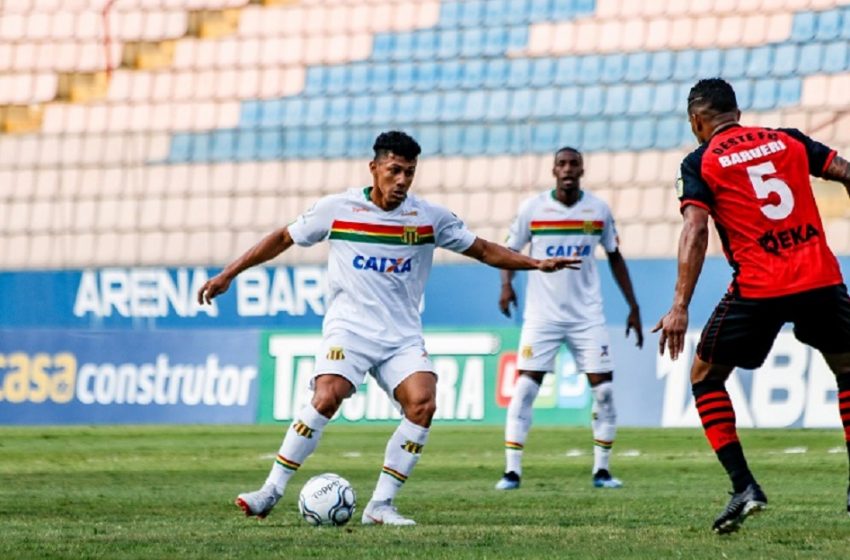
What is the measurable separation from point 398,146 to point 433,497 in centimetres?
263

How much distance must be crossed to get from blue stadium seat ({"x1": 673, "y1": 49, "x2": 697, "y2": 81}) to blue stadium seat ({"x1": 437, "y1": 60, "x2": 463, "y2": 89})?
2.52 m

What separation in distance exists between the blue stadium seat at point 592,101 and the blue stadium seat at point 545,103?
1.02 feet

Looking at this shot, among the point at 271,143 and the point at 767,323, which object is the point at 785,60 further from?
the point at 767,323

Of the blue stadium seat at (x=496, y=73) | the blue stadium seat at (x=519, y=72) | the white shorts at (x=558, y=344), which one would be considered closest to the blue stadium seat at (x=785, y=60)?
the blue stadium seat at (x=519, y=72)

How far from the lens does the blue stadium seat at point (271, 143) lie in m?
21.1

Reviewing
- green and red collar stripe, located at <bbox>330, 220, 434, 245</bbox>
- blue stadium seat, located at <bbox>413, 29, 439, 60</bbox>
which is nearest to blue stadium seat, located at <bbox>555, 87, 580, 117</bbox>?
blue stadium seat, located at <bbox>413, 29, 439, 60</bbox>

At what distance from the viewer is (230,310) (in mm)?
18656

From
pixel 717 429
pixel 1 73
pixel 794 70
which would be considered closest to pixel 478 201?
pixel 794 70

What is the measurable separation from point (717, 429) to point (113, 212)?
14744 millimetres

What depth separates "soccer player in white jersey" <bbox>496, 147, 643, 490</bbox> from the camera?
455 inches

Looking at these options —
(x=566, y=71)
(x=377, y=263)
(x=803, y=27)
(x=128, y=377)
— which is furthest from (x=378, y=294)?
(x=566, y=71)

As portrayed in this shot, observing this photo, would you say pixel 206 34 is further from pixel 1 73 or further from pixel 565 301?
pixel 565 301

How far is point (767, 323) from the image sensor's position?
23.8ft

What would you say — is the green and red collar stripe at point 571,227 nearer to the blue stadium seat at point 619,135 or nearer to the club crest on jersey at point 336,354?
the club crest on jersey at point 336,354
